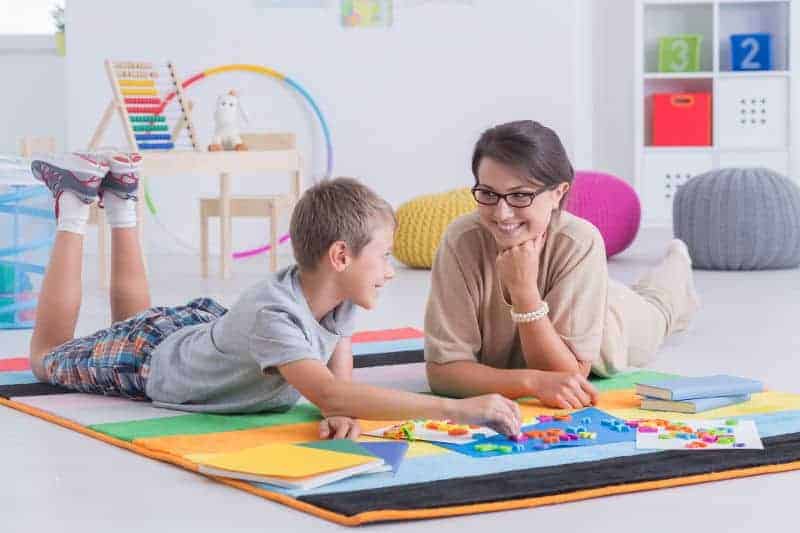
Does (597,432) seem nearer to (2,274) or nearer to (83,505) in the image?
(83,505)

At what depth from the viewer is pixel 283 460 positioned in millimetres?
1887

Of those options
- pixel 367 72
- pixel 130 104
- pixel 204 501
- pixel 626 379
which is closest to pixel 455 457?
pixel 204 501

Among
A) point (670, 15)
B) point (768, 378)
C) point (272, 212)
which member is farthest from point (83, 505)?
point (670, 15)

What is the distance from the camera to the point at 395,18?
6199mm

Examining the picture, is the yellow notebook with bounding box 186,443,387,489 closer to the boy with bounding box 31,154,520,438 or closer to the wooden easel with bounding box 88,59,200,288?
the boy with bounding box 31,154,520,438

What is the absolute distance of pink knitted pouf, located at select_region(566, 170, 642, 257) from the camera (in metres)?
5.38

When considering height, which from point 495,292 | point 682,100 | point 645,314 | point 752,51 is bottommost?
point 645,314

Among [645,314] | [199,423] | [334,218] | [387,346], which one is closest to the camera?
[334,218]

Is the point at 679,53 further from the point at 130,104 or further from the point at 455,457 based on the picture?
the point at 455,457

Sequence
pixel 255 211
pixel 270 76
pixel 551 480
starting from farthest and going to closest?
pixel 270 76 < pixel 255 211 < pixel 551 480

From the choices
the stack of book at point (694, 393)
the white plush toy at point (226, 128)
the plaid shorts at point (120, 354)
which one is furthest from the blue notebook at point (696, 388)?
the white plush toy at point (226, 128)

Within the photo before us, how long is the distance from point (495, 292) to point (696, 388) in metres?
0.41

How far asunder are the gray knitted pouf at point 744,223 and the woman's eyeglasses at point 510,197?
9.56 ft

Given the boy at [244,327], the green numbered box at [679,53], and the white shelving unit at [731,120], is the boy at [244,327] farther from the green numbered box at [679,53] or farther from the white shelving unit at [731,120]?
the green numbered box at [679,53]
